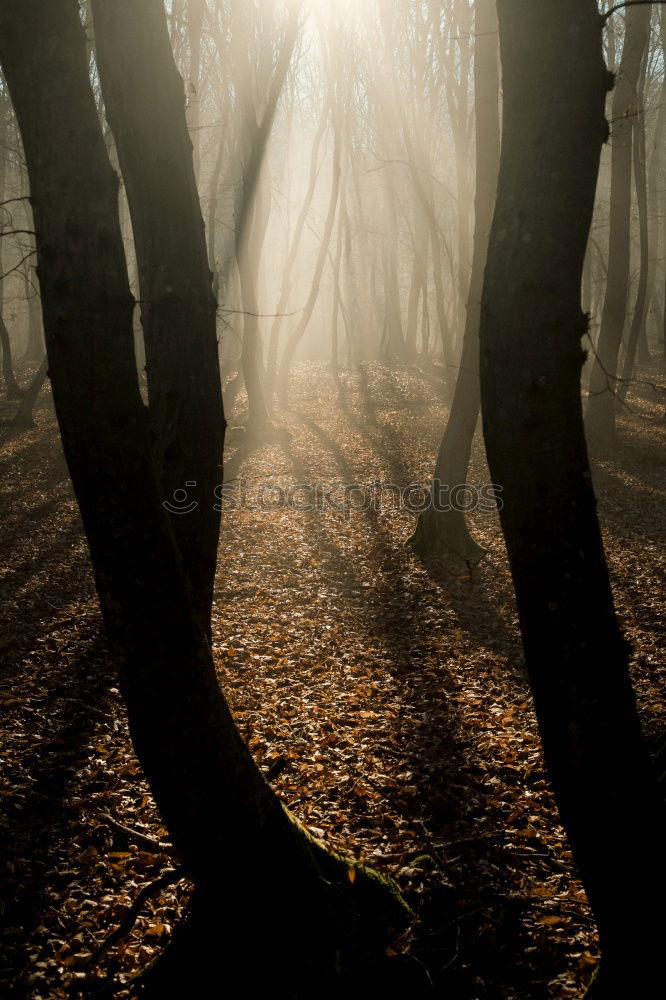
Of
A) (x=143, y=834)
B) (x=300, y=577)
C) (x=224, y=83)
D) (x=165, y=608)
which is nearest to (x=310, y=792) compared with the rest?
(x=143, y=834)

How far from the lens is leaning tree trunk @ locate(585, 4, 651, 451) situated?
1245cm

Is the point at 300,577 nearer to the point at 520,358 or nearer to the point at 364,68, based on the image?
the point at 520,358

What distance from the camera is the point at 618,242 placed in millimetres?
12906

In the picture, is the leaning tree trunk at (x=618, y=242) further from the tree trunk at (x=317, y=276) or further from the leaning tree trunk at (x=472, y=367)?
the tree trunk at (x=317, y=276)

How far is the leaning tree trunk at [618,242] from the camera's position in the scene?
12453 mm

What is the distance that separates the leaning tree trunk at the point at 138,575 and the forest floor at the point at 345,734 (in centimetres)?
50

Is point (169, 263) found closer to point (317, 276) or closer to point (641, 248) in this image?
point (641, 248)

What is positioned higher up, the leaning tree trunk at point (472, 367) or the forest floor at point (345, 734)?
the leaning tree trunk at point (472, 367)

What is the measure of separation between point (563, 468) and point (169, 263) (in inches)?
82.4

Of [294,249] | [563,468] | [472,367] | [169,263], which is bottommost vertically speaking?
[563,468]

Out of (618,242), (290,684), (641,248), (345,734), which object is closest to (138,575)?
(345,734)

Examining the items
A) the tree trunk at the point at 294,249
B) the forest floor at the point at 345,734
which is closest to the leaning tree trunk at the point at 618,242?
the forest floor at the point at 345,734

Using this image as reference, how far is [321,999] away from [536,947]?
98 cm

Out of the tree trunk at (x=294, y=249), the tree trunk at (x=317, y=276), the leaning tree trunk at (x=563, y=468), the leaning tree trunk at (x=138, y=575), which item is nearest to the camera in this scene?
the leaning tree trunk at (x=563, y=468)
